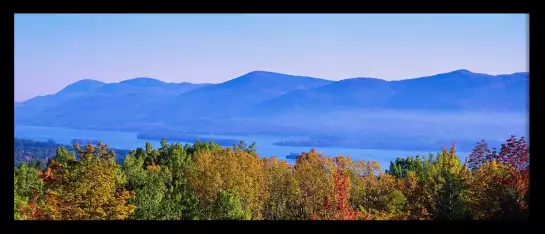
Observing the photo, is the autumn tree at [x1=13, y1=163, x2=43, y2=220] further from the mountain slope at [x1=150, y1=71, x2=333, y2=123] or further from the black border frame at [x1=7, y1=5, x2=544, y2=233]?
the black border frame at [x1=7, y1=5, x2=544, y2=233]

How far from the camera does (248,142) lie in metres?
14.6

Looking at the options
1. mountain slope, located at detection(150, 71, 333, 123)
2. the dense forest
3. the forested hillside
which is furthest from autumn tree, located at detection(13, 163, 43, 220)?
mountain slope, located at detection(150, 71, 333, 123)

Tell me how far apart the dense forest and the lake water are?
34 cm

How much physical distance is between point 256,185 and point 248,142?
2068mm

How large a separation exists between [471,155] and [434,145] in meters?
6.89

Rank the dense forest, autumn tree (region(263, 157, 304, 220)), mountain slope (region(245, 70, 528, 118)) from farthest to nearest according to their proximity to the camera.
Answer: mountain slope (region(245, 70, 528, 118)) < autumn tree (region(263, 157, 304, 220)) < the dense forest

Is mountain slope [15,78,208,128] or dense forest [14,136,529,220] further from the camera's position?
mountain slope [15,78,208,128]

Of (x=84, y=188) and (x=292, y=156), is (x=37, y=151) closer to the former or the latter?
(x=84, y=188)

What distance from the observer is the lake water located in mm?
14609

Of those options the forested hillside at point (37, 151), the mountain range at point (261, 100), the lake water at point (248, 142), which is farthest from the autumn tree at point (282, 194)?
the mountain range at point (261, 100)

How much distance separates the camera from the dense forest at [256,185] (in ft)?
35.2

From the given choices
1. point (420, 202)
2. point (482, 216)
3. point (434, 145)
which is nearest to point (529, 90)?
point (482, 216)

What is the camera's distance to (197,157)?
13484 mm
